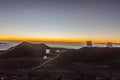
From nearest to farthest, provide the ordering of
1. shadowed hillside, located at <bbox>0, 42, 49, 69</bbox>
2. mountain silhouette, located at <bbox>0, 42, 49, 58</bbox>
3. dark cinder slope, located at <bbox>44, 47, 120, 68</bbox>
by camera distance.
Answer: dark cinder slope, located at <bbox>44, 47, 120, 68</bbox>, shadowed hillside, located at <bbox>0, 42, 49, 69</bbox>, mountain silhouette, located at <bbox>0, 42, 49, 58</bbox>

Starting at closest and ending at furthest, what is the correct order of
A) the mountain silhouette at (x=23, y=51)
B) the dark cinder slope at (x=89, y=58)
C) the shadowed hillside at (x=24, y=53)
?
the dark cinder slope at (x=89, y=58) → the shadowed hillside at (x=24, y=53) → the mountain silhouette at (x=23, y=51)

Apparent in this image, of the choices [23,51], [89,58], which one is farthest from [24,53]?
[89,58]

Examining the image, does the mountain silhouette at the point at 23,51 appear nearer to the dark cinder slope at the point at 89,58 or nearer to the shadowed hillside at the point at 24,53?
the shadowed hillside at the point at 24,53

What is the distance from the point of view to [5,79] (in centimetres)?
817

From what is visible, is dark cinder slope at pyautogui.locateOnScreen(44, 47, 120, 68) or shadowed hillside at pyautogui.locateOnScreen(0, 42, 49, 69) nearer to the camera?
dark cinder slope at pyautogui.locateOnScreen(44, 47, 120, 68)

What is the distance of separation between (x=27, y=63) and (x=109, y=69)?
491cm

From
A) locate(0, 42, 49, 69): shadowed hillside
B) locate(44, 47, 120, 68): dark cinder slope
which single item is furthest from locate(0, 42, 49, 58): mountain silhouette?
locate(44, 47, 120, 68): dark cinder slope

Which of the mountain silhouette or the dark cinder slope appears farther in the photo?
the mountain silhouette

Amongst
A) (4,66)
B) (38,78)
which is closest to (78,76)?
(38,78)

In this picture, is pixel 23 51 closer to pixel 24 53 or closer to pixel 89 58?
pixel 24 53

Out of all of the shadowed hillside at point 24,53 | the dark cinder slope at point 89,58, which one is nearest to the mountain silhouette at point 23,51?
the shadowed hillside at point 24,53

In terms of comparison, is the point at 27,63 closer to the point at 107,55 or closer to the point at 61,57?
the point at 61,57

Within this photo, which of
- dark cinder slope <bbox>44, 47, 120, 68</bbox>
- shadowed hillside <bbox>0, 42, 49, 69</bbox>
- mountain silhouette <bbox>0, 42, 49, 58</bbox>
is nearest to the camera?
dark cinder slope <bbox>44, 47, 120, 68</bbox>

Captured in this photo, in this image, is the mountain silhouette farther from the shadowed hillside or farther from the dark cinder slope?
the dark cinder slope
